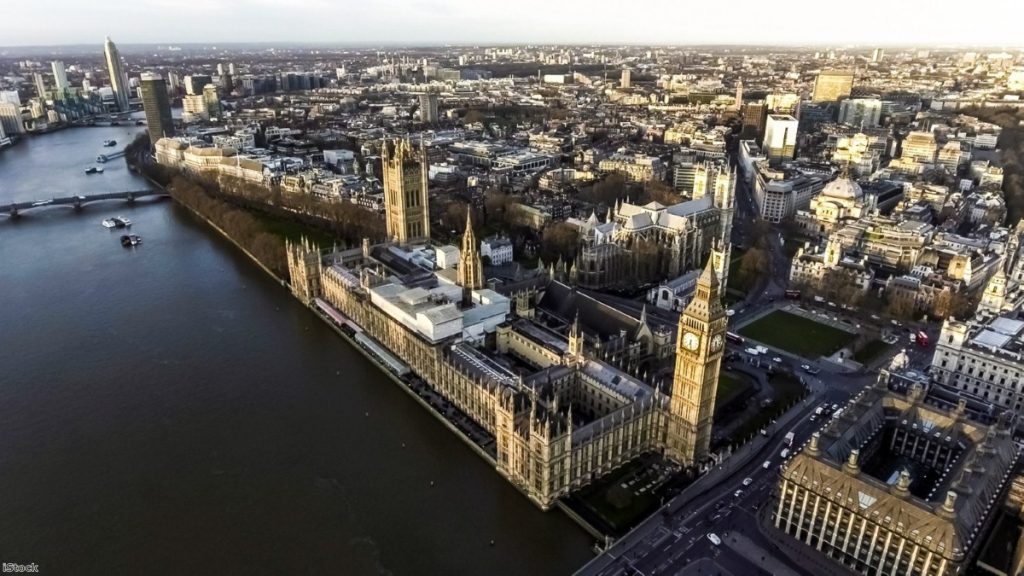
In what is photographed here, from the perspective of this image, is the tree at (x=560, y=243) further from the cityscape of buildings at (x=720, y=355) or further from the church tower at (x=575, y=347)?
the church tower at (x=575, y=347)

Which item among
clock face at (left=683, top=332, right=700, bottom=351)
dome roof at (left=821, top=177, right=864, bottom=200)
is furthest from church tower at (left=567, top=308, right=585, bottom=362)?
dome roof at (left=821, top=177, right=864, bottom=200)

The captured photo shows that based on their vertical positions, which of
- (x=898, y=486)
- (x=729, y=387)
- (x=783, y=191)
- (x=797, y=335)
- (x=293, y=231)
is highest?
(x=898, y=486)

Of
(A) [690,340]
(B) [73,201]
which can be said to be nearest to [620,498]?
(A) [690,340]

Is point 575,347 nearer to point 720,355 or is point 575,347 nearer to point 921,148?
point 720,355

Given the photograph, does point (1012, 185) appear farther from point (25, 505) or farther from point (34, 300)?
point (34, 300)

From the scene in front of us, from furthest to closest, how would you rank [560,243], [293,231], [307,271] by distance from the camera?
[293,231] → [560,243] → [307,271]

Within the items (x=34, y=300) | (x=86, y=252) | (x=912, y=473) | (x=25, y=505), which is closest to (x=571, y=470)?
(x=912, y=473)
